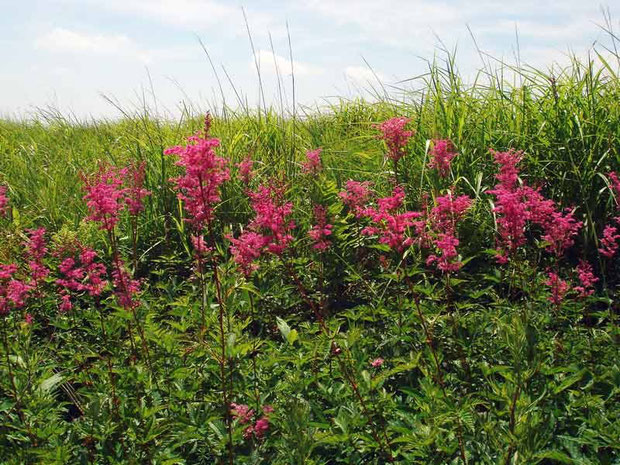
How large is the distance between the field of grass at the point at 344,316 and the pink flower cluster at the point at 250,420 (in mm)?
10

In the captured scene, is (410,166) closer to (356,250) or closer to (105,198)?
(356,250)

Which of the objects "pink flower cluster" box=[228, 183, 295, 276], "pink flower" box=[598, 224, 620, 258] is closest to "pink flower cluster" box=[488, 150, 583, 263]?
"pink flower" box=[598, 224, 620, 258]

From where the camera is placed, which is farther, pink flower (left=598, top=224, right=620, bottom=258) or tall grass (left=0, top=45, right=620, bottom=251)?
tall grass (left=0, top=45, right=620, bottom=251)

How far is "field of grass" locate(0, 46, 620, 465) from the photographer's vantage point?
7.38 feet

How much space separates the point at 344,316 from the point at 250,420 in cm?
128

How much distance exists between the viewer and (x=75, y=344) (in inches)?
137

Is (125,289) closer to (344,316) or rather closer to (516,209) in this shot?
(344,316)

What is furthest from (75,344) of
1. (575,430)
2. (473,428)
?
(575,430)

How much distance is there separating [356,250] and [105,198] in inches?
83.4

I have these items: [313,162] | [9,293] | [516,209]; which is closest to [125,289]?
Result: [9,293]

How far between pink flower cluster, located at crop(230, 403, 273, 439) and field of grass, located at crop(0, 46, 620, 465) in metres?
0.01

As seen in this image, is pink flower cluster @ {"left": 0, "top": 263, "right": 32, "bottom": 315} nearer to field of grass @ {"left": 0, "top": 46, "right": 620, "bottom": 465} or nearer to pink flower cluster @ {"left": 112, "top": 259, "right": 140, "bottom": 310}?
field of grass @ {"left": 0, "top": 46, "right": 620, "bottom": 465}

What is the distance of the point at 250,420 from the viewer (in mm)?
2391

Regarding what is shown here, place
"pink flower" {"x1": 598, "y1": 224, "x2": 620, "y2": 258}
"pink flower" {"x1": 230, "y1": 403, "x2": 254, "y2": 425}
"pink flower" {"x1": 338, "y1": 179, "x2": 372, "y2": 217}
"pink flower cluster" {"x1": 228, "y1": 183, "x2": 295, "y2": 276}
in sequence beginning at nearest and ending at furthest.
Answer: "pink flower" {"x1": 230, "y1": 403, "x2": 254, "y2": 425} → "pink flower cluster" {"x1": 228, "y1": 183, "x2": 295, "y2": 276} → "pink flower" {"x1": 598, "y1": 224, "x2": 620, "y2": 258} → "pink flower" {"x1": 338, "y1": 179, "x2": 372, "y2": 217}
